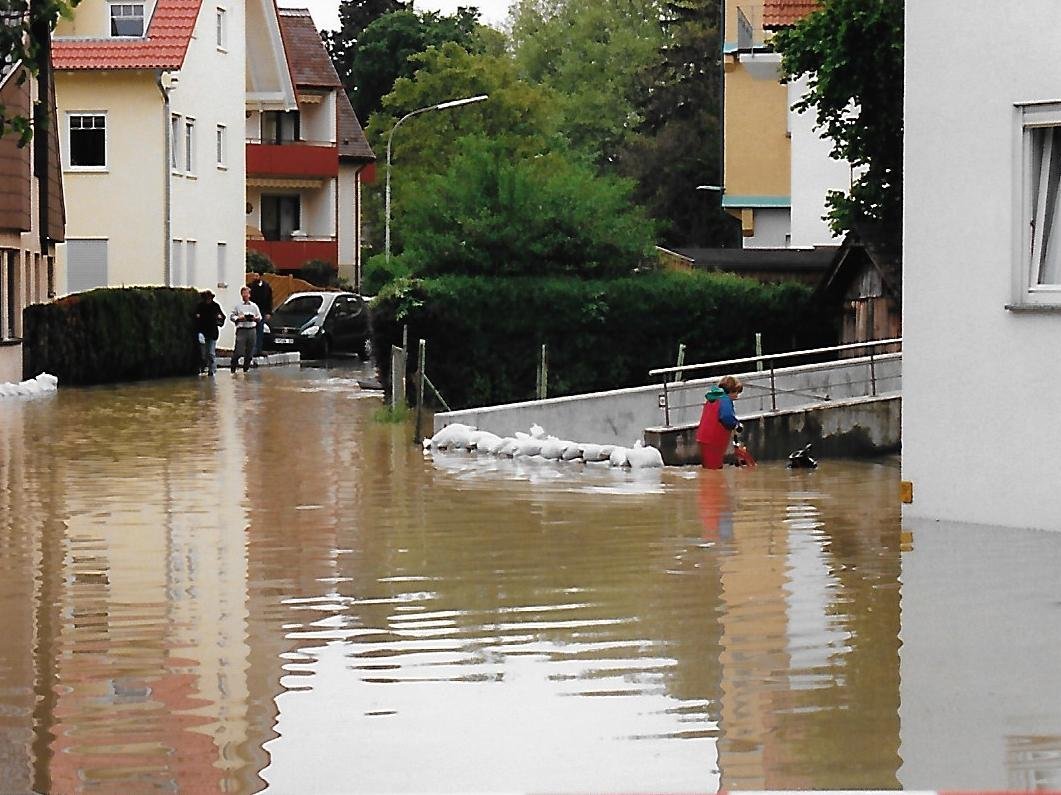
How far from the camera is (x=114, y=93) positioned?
173 feet

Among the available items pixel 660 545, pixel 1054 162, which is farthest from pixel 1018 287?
pixel 660 545

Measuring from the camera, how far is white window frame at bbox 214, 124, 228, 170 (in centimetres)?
5806

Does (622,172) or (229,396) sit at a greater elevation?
(622,172)

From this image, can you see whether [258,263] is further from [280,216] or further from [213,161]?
[213,161]

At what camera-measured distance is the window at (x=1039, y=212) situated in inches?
550

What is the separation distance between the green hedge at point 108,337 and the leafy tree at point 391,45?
6581cm

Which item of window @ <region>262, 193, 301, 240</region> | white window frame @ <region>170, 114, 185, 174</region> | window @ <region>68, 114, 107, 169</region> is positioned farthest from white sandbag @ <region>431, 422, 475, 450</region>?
window @ <region>262, 193, 301, 240</region>

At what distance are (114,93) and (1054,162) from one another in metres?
41.0

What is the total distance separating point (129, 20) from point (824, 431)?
93.0 ft

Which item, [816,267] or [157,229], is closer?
[816,267]

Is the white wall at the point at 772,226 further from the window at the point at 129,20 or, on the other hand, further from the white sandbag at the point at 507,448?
the white sandbag at the point at 507,448

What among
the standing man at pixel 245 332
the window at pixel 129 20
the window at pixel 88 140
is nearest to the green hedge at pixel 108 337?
the standing man at pixel 245 332

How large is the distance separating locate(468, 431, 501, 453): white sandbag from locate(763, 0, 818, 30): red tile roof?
24946 mm

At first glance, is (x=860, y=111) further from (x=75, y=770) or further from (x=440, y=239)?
(x=75, y=770)
